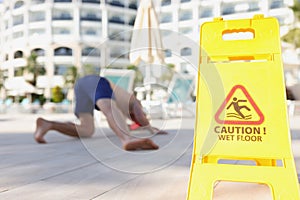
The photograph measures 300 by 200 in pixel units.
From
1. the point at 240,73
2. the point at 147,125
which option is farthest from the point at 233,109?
the point at 147,125

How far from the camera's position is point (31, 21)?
3125 cm

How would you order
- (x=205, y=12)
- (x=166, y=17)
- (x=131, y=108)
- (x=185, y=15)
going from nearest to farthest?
(x=131, y=108) → (x=205, y=12) → (x=185, y=15) → (x=166, y=17)

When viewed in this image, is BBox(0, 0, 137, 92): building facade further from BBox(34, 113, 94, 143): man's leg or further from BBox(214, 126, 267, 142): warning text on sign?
BBox(214, 126, 267, 142): warning text on sign

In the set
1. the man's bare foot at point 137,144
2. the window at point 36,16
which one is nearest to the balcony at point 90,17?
the window at point 36,16

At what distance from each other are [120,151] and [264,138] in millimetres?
1471

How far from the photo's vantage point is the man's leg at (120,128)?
231 centimetres

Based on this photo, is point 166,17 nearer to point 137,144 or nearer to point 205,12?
point 205,12

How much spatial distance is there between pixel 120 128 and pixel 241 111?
4.66 feet

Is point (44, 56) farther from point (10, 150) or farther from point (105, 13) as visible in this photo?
point (10, 150)

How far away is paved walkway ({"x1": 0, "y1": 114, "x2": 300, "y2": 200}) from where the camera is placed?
4.33ft

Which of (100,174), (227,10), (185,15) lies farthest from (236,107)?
(185,15)

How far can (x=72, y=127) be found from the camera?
324 centimetres

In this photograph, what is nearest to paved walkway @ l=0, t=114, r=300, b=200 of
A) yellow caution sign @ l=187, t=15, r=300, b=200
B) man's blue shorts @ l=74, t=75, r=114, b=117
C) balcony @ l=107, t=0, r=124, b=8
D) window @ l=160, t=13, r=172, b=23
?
yellow caution sign @ l=187, t=15, r=300, b=200

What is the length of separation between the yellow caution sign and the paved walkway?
0.63 feet
